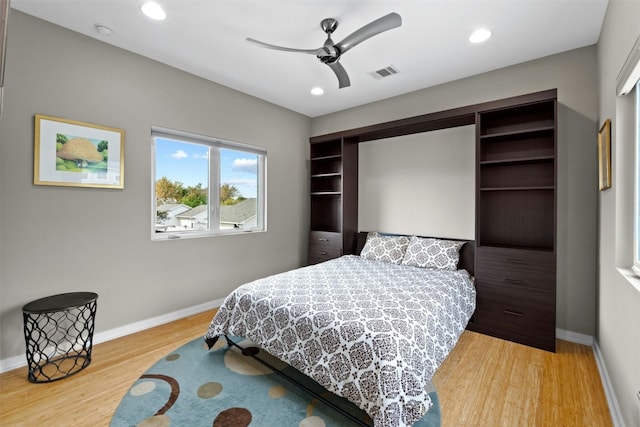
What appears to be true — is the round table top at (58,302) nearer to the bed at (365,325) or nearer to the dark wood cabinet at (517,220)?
the bed at (365,325)

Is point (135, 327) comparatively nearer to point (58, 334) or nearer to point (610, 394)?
point (58, 334)

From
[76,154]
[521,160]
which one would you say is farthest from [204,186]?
[521,160]

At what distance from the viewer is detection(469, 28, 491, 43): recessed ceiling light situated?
7.95 ft

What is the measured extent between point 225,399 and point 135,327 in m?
1.57

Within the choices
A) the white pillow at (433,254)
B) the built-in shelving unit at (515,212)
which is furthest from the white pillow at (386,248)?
the built-in shelving unit at (515,212)

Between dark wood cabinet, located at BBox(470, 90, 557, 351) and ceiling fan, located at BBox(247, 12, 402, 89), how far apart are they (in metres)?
1.56

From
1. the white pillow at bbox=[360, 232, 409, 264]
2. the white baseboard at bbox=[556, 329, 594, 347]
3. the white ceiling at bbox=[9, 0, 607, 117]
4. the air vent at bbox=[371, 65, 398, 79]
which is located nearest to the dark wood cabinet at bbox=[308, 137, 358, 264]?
the white pillow at bbox=[360, 232, 409, 264]

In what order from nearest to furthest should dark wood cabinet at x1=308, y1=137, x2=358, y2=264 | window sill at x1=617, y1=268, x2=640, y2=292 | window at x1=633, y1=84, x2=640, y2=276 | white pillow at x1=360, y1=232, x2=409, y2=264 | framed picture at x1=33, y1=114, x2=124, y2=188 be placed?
window sill at x1=617, y1=268, x2=640, y2=292
window at x1=633, y1=84, x2=640, y2=276
framed picture at x1=33, y1=114, x2=124, y2=188
white pillow at x1=360, y1=232, x2=409, y2=264
dark wood cabinet at x1=308, y1=137, x2=358, y2=264

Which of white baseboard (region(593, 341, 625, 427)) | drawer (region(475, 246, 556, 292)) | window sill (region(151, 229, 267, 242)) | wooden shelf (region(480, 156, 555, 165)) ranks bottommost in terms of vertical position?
white baseboard (region(593, 341, 625, 427))

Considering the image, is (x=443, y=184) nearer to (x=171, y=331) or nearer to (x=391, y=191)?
(x=391, y=191)

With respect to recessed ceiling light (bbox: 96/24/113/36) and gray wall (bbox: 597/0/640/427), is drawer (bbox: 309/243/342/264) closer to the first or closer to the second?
gray wall (bbox: 597/0/640/427)

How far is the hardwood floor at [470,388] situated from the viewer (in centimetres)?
173

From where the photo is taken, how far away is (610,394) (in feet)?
6.07

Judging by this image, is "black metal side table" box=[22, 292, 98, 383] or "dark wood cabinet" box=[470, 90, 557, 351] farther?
"dark wood cabinet" box=[470, 90, 557, 351]
